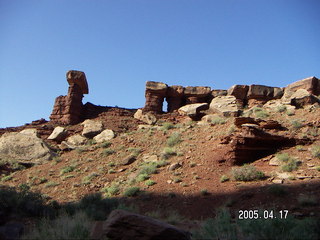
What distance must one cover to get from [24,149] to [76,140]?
4.11 meters

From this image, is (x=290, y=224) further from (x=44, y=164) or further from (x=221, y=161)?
(x=44, y=164)

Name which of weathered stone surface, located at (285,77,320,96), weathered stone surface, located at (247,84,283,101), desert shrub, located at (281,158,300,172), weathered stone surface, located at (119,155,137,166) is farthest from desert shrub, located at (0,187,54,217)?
weathered stone surface, located at (285,77,320,96)

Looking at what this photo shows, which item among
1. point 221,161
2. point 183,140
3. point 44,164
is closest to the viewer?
point 221,161

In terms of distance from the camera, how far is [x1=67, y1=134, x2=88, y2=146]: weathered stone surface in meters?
22.5

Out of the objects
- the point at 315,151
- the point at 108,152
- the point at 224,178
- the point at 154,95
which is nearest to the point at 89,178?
the point at 108,152

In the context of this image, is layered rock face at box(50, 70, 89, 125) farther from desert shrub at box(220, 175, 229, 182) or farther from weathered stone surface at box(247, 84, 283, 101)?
desert shrub at box(220, 175, 229, 182)

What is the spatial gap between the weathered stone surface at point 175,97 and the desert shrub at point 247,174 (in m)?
18.2

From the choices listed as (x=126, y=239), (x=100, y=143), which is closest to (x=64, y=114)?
(x=100, y=143)

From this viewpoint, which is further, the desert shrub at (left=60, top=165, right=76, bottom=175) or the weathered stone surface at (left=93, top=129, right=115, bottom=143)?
the weathered stone surface at (left=93, top=129, right=115, bottom=143)

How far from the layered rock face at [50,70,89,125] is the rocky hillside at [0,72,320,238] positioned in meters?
0.11

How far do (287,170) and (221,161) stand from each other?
3119 millimetres

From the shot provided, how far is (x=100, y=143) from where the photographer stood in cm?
2138

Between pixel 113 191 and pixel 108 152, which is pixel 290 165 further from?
pixel 108 152

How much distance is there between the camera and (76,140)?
22.8m
